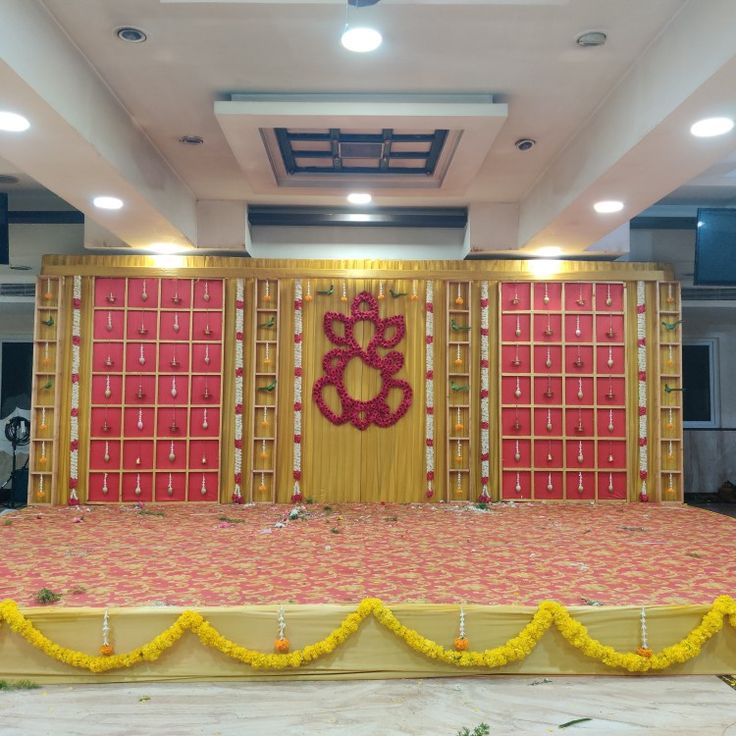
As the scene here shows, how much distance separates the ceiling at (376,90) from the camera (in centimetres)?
360

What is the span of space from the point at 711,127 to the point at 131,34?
3559mm

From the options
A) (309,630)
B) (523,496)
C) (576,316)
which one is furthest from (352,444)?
(309,630)

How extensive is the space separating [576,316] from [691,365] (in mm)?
2575

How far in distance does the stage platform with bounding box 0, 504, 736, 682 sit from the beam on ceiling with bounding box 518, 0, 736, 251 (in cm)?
273

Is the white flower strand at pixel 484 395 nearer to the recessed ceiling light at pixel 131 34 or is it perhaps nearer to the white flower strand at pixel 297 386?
the white flower strand at pixel 297 386

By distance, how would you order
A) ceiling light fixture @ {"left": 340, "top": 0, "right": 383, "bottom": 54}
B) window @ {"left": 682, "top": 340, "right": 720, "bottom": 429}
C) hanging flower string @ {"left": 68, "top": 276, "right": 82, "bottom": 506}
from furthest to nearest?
window @ {"left": 682, "top": 340, "right": 720, "bottom": 429} → hanging flower string @ {"left": 68, "top": 276, "right": 82, "bottom": 506} → ceiling light fixture @ {"left": 340, "top": 0, "right": 383, "bottom": 54}

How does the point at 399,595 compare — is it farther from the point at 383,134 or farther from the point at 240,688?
the point at 383,134

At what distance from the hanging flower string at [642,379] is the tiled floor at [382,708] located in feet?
14.2

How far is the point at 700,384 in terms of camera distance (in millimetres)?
8836

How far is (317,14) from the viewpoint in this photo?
3672mm

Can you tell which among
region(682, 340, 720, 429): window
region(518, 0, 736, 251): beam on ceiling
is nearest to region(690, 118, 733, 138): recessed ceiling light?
region(518, 0, 736, 251): beam on ceiling

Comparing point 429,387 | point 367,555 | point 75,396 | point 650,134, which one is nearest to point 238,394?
point 75,396

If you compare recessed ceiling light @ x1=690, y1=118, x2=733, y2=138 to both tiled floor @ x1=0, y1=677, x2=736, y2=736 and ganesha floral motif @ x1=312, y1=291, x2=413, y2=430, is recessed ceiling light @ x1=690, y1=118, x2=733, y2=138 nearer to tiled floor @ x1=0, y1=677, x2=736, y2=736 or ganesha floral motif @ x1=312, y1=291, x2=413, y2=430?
tiled floor @ x1=0, y1=677, x2=736, y2=736

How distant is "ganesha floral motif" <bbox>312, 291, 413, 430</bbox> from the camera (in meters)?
7.20
